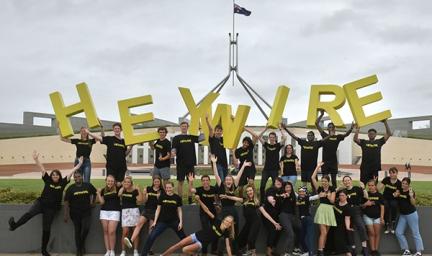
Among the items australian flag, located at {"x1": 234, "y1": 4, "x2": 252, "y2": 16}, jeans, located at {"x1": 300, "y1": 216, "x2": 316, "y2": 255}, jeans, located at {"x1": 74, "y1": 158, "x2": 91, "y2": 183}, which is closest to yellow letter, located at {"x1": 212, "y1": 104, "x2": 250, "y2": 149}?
jeans, located at {"x1": 300, "y1": 216, "x2": 316, "y2": 255}

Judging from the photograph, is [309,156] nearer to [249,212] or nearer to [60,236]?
[249,212]

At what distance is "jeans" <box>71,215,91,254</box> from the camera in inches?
366

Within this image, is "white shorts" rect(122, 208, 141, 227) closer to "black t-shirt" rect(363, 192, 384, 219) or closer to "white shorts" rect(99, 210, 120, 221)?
"white shorts" rect(99, 210, 120, 221)

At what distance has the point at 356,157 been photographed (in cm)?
4691

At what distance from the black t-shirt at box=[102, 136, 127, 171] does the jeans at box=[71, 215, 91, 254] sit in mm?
1253

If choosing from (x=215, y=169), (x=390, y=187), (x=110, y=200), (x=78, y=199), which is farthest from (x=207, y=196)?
(x=390, y=187)

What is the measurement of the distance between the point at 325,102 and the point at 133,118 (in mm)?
4767

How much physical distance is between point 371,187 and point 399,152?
3987 centimetres

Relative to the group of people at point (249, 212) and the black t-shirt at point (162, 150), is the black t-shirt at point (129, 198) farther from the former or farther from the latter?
the black t-shirt at point (162, 150)

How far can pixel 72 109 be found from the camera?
1109 cm

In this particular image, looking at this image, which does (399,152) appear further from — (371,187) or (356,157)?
(371,187)

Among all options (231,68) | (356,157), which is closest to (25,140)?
(231,68)

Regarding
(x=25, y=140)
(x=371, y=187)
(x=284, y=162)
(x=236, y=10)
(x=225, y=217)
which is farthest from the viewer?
(x=25, y=140)

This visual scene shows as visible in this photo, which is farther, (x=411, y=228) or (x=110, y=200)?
(x=411, y=228)
